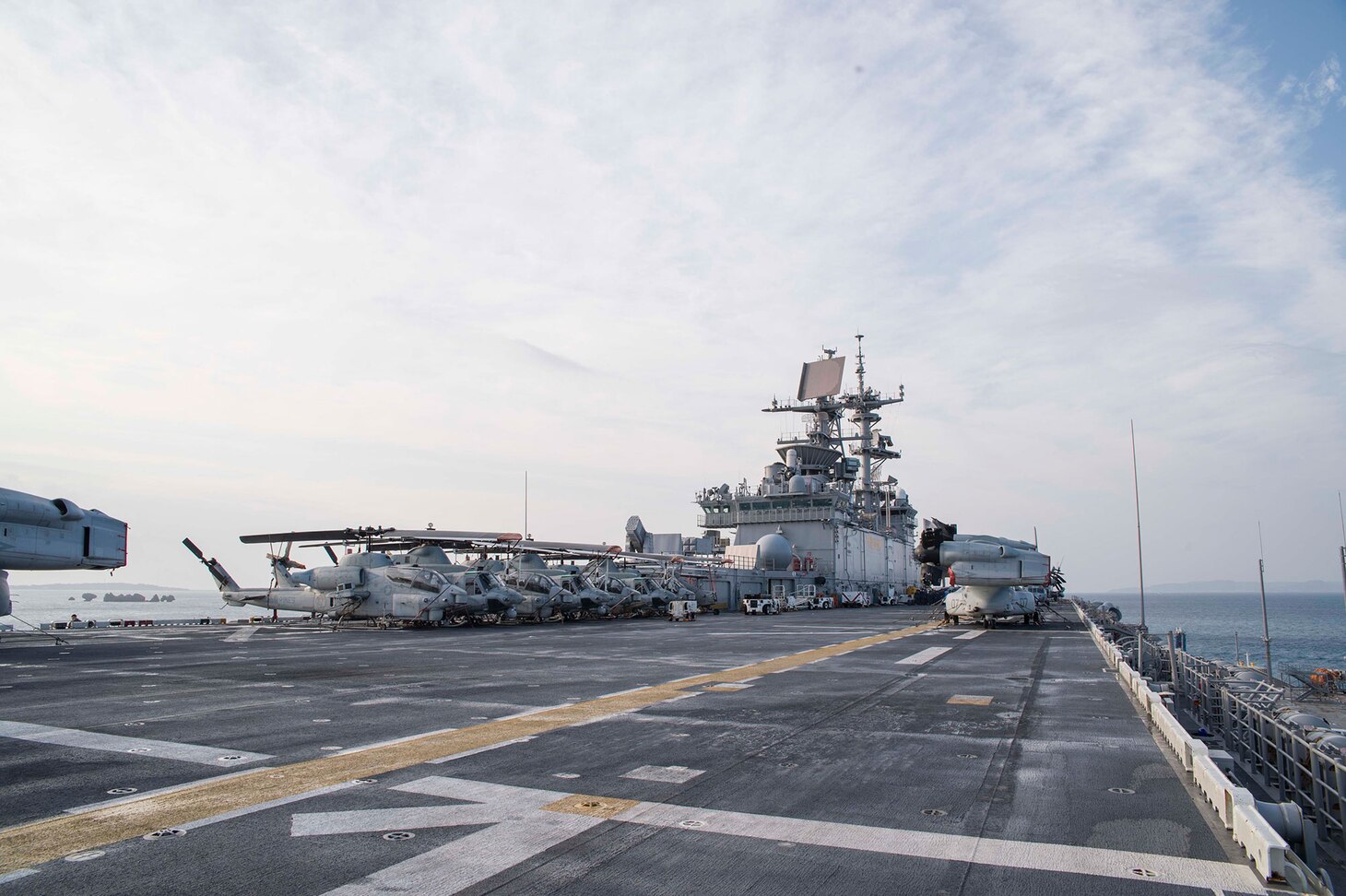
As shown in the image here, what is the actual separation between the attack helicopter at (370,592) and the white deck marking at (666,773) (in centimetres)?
2650

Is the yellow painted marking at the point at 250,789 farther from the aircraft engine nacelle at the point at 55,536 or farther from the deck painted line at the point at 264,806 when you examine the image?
the aircraft engine nacelle at the point at 55,536

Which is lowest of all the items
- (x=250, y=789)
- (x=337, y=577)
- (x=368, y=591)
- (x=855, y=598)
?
(x=855, y=598)

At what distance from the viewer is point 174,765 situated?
26.0 ft

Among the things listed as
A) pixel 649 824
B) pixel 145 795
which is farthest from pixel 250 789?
pixel 649 824

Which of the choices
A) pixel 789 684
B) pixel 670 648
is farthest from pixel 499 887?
pixel 670 648

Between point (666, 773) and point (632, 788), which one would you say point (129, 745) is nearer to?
point (632, 788)

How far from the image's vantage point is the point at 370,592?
112 feet

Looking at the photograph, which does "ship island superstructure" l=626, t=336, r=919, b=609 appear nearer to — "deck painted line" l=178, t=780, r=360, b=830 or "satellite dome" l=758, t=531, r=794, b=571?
"satellite dome" l=758, t=531, r=794, b=571

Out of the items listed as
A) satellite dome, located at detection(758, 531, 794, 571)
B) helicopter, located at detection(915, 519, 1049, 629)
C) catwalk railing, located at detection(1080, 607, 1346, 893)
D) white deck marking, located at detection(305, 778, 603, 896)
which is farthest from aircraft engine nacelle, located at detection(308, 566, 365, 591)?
satellite dome, located at detection(758, 531, 794, 571)

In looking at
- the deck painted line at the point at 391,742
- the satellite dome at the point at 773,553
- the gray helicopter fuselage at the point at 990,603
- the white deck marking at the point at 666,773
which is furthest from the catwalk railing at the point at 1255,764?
the satellite dome at the point at 773,553

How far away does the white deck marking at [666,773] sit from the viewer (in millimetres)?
7453

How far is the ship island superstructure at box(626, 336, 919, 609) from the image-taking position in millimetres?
62562

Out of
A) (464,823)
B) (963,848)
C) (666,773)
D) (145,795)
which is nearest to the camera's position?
(963,848)

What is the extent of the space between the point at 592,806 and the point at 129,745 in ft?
19.2
